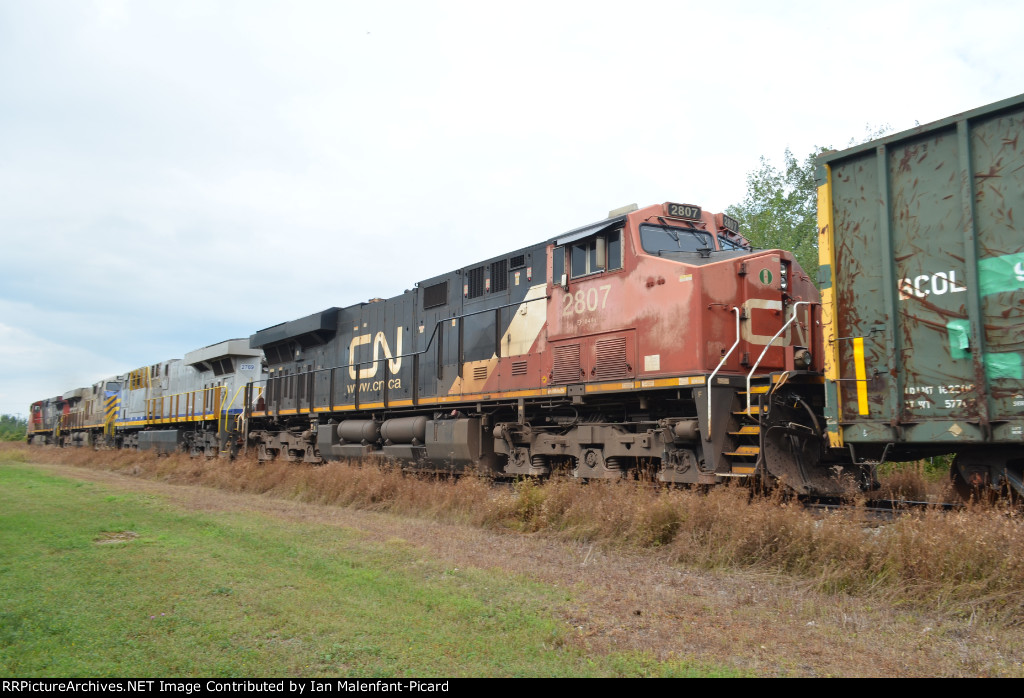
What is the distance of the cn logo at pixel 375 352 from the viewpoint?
1481 centimetres

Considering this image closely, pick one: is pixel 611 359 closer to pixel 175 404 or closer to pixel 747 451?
pixel 747 451

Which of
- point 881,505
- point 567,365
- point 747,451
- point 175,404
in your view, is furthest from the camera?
point 175,404

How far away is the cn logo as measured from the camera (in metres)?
14.8

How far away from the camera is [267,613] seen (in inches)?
185

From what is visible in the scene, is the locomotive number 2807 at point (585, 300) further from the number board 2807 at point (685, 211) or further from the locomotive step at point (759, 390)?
the locomotive step at point (759, 390)

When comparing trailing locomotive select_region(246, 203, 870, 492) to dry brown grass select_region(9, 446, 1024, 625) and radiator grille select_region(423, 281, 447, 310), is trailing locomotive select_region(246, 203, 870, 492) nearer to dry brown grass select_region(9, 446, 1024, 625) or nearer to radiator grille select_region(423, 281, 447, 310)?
radiator grille select_region(423, 281, 447, 310)

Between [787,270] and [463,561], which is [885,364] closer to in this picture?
[787,270]

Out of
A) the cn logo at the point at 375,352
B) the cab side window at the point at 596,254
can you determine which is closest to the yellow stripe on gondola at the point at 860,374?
the cab side window at the point at 596,254

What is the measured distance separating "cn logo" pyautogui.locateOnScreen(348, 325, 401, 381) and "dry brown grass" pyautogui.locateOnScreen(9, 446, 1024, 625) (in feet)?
13.7

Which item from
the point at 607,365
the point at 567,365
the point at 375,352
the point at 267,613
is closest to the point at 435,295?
the point at 375,352

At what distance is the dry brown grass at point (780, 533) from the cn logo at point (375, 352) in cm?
417

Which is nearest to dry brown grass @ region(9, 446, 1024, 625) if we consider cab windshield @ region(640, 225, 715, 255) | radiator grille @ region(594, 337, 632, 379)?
radiator grille @ region(594, 337, 632, 379)

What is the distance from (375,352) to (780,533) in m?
11.1
